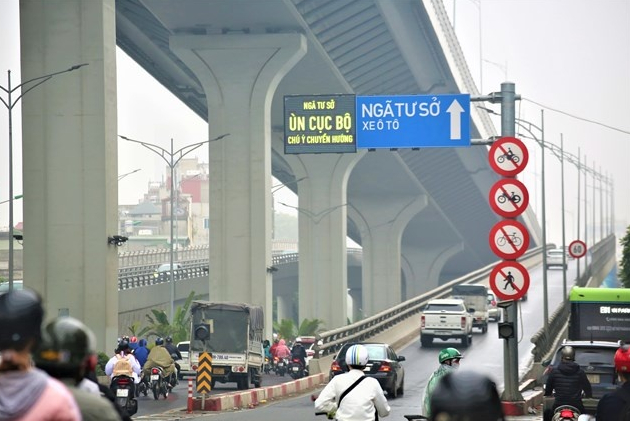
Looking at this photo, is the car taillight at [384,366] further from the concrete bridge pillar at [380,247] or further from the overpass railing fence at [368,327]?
the concrete bridge pillar at [380,247]

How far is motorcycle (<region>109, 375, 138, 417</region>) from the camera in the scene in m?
25.8

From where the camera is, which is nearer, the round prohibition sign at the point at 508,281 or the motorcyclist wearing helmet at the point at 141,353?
the round prohibition sign at the point at 508,281

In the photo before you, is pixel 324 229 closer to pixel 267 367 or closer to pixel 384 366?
pixel 267 367

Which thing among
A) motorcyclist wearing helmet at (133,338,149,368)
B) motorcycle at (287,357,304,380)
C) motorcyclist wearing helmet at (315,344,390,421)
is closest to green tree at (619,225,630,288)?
motorcycle at (287,357,304,380)

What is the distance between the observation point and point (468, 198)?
111m

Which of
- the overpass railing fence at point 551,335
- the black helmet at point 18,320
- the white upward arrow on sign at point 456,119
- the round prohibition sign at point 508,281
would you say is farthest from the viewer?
the overpass railing fence at point 551,335

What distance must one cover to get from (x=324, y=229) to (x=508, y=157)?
2303 inches

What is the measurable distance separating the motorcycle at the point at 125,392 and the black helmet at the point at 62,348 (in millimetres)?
20086

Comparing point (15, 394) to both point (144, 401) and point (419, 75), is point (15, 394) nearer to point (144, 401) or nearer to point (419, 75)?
point (144, 401)

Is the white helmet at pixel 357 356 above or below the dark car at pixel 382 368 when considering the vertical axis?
above

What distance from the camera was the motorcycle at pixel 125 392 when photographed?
25.8 m

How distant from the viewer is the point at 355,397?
11.4 m

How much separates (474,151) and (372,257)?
32.3m

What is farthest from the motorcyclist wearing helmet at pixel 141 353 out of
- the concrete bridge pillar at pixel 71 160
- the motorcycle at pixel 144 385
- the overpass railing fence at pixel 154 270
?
the overpass railing fence at pixel 154 270
